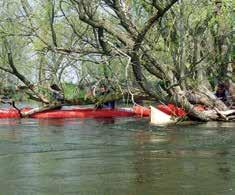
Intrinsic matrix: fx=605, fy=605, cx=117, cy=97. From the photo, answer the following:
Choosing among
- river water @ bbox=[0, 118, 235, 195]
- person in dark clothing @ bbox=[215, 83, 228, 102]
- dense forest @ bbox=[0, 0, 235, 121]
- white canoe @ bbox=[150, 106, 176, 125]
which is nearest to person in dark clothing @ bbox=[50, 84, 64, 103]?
dense forest @ bbox=[0, 0, 235, 121]

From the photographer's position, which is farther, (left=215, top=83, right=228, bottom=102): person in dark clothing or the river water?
(left=215, top=83, right=228, bottom=102): person in dark clothing

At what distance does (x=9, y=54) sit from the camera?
109 ft

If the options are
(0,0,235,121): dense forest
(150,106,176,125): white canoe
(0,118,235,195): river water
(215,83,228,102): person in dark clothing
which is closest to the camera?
(0,118,235,195): river water

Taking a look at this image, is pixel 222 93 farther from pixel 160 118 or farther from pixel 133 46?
pixel 133 46

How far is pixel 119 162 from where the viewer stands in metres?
13.8

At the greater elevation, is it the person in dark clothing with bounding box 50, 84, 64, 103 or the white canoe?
the person in dark clothing with bounding box 50, 84, 64, 103

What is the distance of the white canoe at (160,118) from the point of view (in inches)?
1078

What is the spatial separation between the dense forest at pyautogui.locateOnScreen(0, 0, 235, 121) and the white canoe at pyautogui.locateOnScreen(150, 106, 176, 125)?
713 mm

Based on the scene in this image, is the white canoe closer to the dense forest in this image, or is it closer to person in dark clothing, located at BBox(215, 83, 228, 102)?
the dense forest

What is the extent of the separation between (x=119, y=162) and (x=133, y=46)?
10.8 metres

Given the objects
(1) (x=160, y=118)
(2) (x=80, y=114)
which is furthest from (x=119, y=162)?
(2) (x=80, y=114)

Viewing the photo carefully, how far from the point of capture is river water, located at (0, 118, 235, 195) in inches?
412

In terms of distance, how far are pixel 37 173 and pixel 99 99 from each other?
1951cm

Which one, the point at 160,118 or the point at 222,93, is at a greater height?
the point at 222,93
